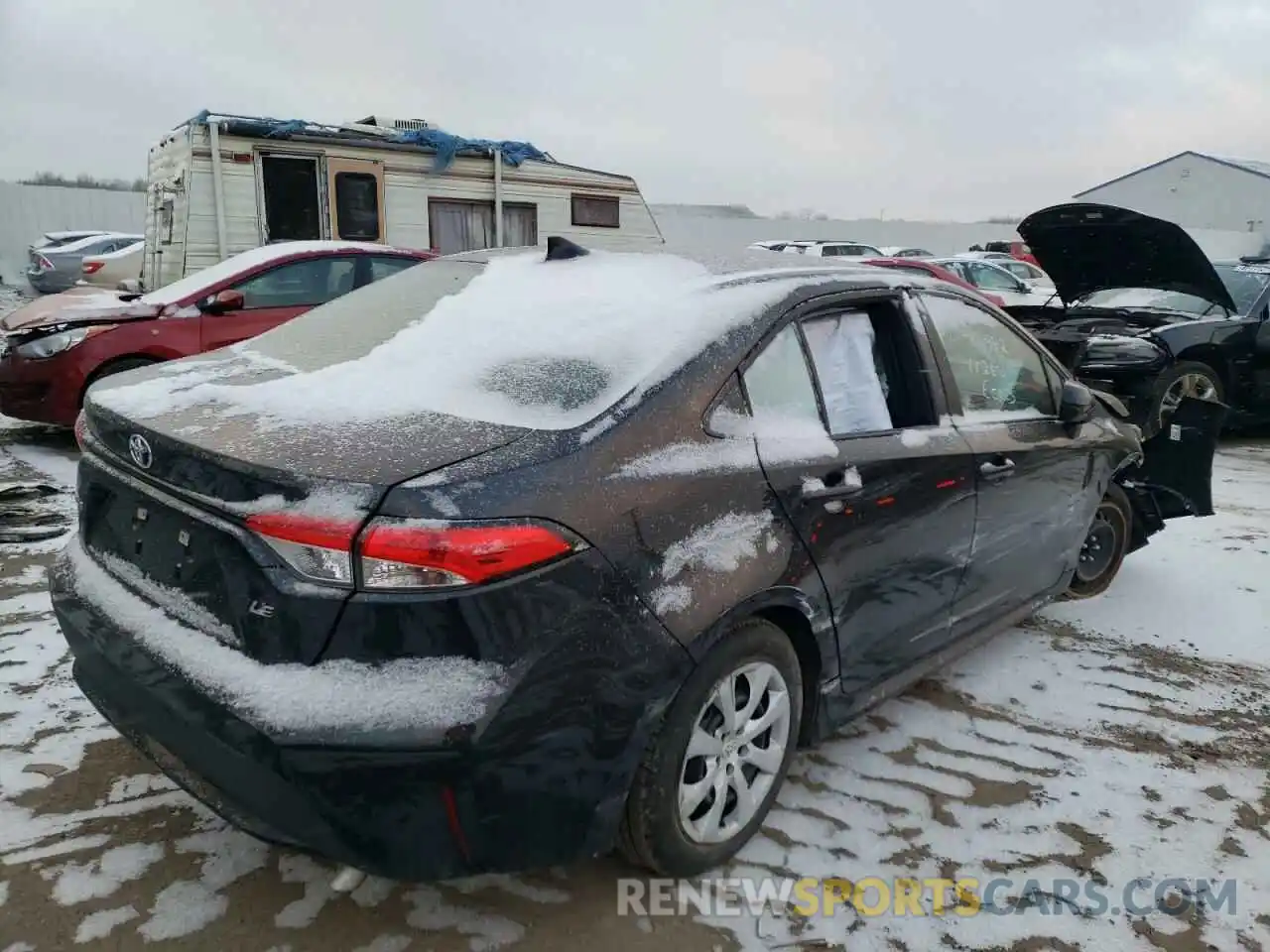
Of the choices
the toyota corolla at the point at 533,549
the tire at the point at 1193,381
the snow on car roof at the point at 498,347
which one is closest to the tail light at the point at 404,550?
the toyota corolla at the point at 533,549

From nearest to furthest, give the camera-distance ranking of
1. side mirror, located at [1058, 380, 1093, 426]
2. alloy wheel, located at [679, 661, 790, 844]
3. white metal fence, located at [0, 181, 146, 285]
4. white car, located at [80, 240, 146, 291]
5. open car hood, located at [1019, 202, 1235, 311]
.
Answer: alloy wheel, located at [679, 661, 790, 844]
side mirror, located at [1058, 380, 1093, 426]
open car hood, located at [1019, 202, 1235, 311]
white car, located at [80, 240, 146, 291]
white metal fence, located at [0, 181, 146, 285]

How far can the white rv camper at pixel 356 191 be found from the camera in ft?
30.7

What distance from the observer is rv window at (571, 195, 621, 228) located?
457 inches

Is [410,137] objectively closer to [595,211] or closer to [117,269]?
[595,211]

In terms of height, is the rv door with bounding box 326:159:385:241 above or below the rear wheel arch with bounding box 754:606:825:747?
above

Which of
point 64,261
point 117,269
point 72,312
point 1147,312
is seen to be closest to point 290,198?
point 72,312

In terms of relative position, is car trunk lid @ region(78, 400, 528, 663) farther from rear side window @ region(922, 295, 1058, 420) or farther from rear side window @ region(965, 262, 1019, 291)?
rear side window @ region(965, 262, 1019, 291)

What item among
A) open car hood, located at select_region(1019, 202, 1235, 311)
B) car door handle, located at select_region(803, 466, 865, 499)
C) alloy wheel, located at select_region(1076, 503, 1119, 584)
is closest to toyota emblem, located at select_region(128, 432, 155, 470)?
car door handle, located at select_region(803, 466, 865, 499)

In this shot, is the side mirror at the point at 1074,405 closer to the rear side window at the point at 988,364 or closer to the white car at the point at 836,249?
the rear side window at the point at 988,364

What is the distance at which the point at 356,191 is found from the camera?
10109mm

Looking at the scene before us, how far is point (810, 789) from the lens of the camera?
284cm

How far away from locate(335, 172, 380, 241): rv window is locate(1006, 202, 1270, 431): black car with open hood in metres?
6.83

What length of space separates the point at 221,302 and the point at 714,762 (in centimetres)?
581

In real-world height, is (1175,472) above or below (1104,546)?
above
